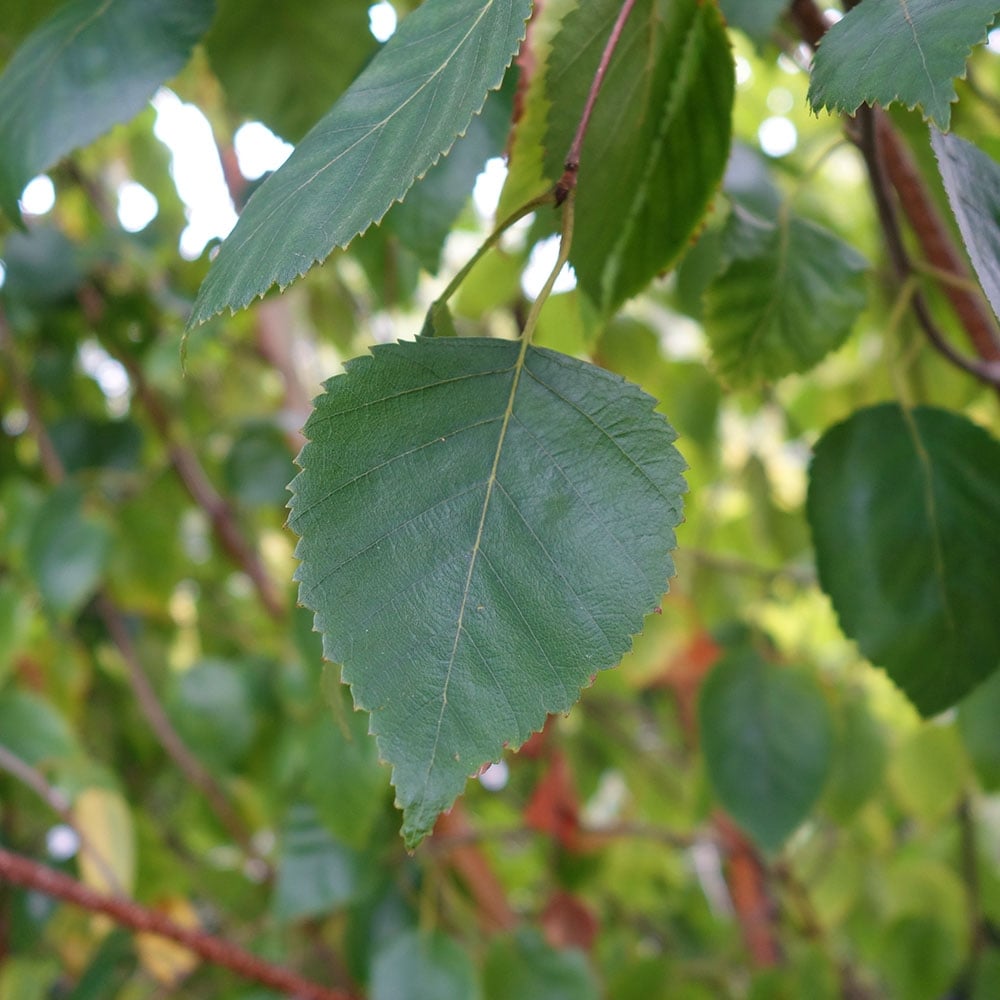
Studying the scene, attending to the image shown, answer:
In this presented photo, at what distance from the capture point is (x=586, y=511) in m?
0.26

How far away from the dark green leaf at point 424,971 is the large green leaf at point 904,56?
1.70 feet

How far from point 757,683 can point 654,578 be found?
40 cm

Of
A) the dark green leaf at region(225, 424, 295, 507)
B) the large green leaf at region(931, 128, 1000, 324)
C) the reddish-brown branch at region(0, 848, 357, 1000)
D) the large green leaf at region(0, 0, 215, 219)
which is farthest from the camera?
the dark green leaf at region(225, 424, 295, 507)

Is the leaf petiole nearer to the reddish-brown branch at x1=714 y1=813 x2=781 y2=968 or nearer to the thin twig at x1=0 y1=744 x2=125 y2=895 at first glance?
the thin twig at x1=0 y1=744 x2=125 y2=895

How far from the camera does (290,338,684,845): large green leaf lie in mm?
244

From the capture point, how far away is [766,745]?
23.3 inches

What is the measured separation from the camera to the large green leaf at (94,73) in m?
0.37

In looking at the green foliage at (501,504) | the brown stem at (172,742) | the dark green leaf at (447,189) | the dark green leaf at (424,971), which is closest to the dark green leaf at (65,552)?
the green foliage at (501,504)

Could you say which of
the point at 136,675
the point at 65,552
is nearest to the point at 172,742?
the point at 136,675

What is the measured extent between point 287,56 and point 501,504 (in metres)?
A: 0.24

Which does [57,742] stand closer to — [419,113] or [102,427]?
[102,427]

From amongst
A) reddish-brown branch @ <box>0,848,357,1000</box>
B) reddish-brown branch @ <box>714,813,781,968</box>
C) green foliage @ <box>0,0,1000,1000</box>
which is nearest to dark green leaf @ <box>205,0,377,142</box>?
green foliage @ <box>0,0,1000,1000</box>

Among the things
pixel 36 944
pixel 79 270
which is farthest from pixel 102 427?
pixel 36 944

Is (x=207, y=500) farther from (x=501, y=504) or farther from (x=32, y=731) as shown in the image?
(x=501, y=504)
